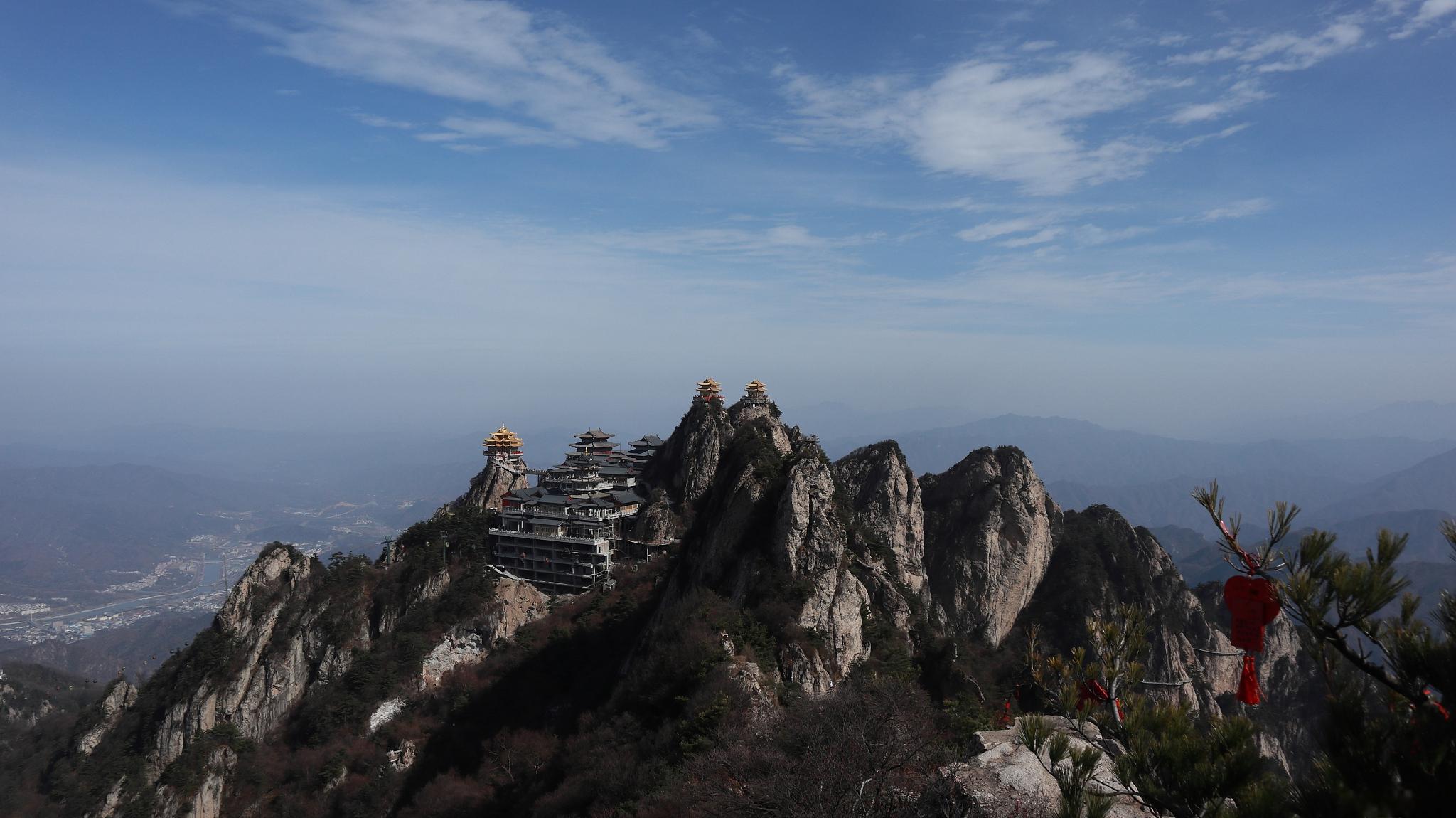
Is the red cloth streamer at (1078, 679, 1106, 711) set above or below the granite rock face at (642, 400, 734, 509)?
above

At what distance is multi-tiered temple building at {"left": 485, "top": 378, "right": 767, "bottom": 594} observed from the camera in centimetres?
4841

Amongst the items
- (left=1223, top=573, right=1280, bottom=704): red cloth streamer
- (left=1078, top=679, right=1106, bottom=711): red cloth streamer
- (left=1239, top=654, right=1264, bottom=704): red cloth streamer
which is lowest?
(left=1078, top=679, right=1106, bottom=711): red cloth streamer

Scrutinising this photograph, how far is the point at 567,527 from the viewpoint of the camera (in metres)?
49.2

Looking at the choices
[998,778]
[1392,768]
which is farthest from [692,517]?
[1392,768]

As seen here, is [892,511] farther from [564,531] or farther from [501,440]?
[501,440]

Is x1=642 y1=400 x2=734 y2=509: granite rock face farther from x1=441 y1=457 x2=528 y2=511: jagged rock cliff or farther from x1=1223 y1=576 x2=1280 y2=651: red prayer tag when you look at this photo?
x1=1223 y1=576 x2=1280 y2=651: red prayer tag

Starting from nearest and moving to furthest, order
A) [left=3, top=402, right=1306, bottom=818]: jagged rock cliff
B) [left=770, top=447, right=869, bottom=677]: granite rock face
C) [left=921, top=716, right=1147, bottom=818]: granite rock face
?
[left=921, top=716, right=1147, bottom=818]: granite rock face, [left=3, top=402, right=1306, bottom=818]: jagged rock cliff, [left=770, top=447, right=869, bottom=677]: granite rock face

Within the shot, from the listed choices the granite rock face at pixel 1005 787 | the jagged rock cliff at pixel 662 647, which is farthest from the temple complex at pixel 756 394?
the granite rock face at pixel 1005 787

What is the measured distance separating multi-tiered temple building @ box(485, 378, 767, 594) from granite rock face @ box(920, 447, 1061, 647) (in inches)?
786

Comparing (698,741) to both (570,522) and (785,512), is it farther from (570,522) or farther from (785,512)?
(570,522)

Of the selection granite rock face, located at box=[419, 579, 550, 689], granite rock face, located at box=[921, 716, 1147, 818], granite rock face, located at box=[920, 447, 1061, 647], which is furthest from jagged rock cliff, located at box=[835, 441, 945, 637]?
granite rock face, located at box=[921, 716, 1147, 818]

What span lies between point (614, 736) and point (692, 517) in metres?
27.3

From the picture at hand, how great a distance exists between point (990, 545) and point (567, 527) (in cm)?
2886

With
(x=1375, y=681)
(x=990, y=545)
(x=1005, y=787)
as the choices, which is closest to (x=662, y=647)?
(x=1005, y=787)
